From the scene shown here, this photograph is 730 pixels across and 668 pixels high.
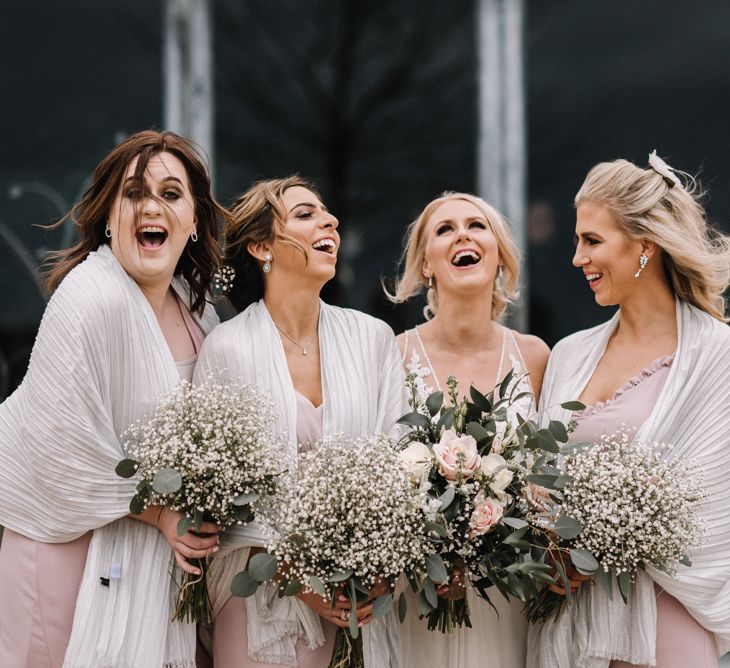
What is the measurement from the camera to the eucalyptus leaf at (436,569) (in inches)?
115

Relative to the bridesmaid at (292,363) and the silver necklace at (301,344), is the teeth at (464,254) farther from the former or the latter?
the silver necklace at (301,344)

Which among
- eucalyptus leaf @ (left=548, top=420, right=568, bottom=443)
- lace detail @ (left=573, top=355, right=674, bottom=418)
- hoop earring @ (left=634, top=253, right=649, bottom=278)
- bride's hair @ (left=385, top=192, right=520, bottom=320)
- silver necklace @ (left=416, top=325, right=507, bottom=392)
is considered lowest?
eucalyptus leaf @ (left=548, top=420, right=568, bottom=443)

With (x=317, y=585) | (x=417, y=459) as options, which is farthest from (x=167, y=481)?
(x=417, y=459)

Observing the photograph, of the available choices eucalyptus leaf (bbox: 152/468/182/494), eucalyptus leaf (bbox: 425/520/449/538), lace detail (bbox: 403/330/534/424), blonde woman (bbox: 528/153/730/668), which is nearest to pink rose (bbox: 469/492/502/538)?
eucalyptus leaf (bbox: 425/520/449/538)

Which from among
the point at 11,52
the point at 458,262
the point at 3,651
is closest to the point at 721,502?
the point at 458,262

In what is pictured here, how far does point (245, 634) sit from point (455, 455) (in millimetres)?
821

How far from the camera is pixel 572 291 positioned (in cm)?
541

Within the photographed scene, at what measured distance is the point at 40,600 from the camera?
10.0ft

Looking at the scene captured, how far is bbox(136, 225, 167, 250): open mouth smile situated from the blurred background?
2.22 meters

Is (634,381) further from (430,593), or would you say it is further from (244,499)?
(244,499)

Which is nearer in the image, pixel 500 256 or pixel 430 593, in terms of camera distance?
pixel 430 593

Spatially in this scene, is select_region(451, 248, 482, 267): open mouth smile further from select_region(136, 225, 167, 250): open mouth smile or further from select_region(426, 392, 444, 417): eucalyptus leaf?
select_region(136, 225, 167, 250): open mouth smile

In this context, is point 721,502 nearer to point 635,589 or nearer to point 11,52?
point 635,589

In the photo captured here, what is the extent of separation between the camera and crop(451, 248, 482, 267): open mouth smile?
382cm
